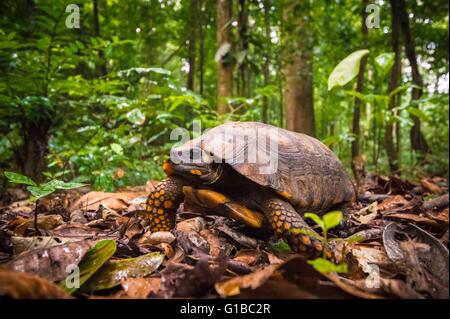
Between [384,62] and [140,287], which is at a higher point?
[384,62]

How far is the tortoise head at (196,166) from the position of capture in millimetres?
2236

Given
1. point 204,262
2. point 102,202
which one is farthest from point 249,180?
point 102,202

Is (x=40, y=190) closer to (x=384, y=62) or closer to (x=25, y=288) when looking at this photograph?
(x=25, y=288)

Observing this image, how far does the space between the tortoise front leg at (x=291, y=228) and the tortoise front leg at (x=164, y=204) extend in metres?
0.67

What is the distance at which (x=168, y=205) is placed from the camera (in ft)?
7.89

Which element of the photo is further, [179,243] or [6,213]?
[6,213]

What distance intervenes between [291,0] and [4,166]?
5.61 meters

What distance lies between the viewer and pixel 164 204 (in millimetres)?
2398

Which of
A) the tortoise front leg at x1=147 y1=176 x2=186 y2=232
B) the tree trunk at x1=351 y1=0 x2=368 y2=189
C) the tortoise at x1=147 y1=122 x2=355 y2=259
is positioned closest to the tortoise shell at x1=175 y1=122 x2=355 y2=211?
the tortoise at x1=147 y1=122 x2=355 y2=259

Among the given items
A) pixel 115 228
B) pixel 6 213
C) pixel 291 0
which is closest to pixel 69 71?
pixel 291 0

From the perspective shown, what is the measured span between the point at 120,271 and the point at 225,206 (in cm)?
83

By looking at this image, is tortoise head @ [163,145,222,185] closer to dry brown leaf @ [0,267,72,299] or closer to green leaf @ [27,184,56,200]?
green leaf @ [27,184,56,200]
